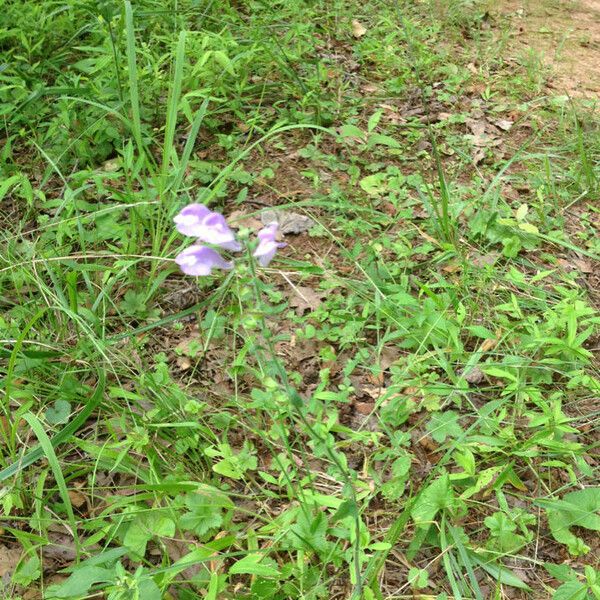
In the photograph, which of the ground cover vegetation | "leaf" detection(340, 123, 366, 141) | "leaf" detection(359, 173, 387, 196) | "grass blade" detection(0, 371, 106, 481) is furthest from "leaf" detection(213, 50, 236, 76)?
"grass blade" detection(0, 371, 106, 481)

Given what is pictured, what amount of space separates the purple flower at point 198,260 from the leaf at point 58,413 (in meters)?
0.96

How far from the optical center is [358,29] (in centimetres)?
378

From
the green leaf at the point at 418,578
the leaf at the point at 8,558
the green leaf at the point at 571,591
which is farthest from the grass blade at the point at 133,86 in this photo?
the green leaf at the point at 571,591

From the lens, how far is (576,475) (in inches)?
75.0

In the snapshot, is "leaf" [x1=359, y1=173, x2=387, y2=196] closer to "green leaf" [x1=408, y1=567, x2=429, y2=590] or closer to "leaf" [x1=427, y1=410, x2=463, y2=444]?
"leaf" [x1=427, y1=410, x2=463, y2=444]

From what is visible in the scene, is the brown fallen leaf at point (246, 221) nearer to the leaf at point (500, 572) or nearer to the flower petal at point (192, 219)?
the flower petal at point (192, 219)

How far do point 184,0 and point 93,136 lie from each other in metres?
1.22

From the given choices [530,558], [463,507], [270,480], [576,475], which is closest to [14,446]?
[270,480]

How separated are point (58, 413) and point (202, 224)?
107 cm

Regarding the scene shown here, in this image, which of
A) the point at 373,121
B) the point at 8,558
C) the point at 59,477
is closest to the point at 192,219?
the point at 59,477

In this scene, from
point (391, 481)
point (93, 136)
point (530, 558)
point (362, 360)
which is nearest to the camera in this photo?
point (530, 558)

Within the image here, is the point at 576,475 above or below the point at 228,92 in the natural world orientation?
below

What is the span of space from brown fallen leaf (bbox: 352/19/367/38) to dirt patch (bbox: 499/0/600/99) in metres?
0.93

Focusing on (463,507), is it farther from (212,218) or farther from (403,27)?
(403,27)
